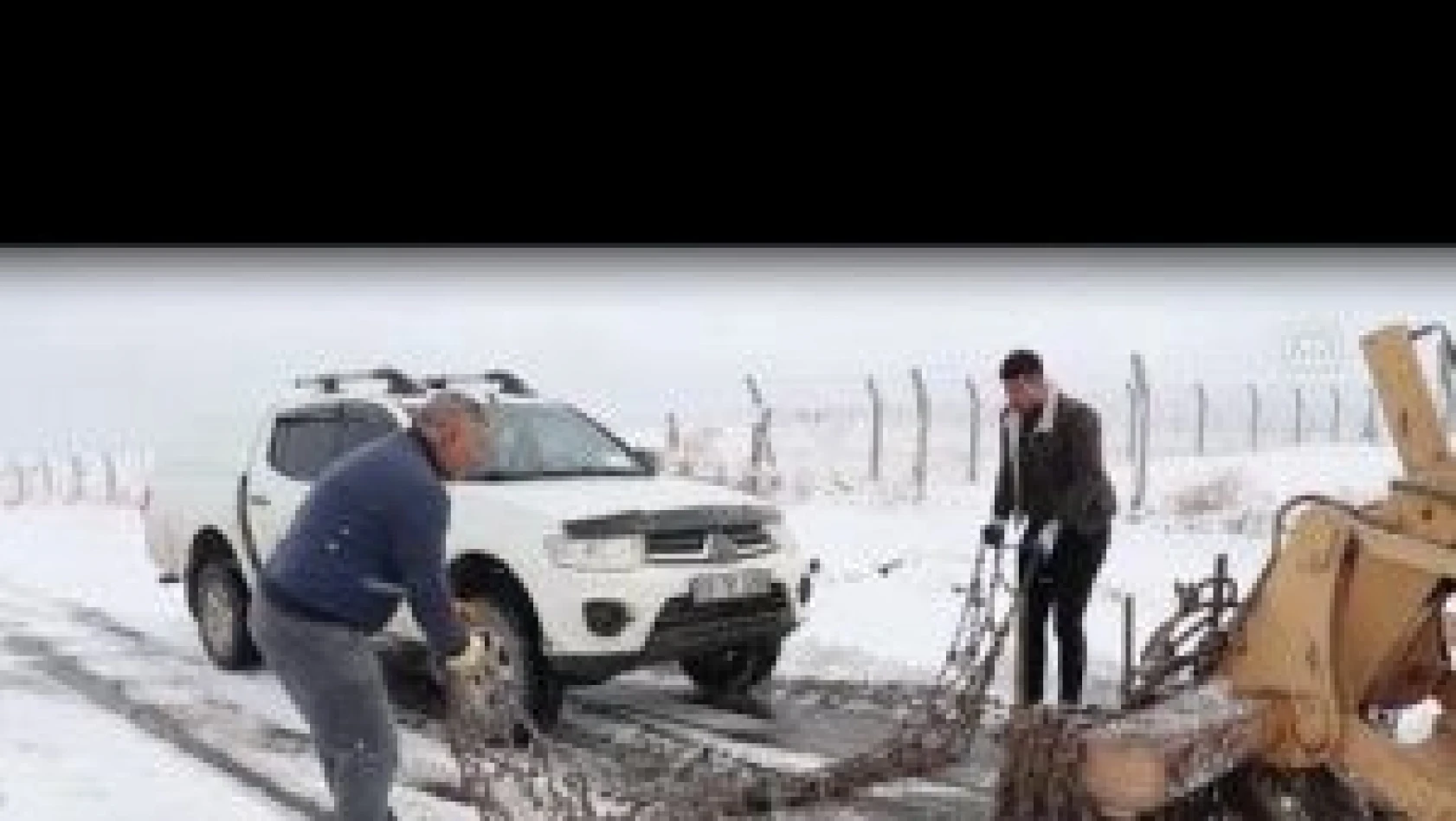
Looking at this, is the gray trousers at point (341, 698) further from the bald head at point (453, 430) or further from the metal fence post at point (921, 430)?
the metal fence post at point (921, 430)

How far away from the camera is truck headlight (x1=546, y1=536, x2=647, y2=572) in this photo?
7.97m

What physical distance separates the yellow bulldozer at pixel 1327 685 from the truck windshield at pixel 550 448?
429 centimetres

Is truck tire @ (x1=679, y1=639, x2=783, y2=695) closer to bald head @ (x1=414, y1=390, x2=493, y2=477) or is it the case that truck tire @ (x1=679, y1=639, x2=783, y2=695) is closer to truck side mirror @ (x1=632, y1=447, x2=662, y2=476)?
truck side mirror @ (x1=632, y1=447, x2=662, y2=476)

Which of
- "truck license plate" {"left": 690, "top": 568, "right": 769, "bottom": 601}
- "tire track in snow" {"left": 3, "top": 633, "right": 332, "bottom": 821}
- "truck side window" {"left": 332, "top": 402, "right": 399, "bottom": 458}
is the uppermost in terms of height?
"truck side window" {"left": 332, "top": 402, "right": 399, "bottom": 458}

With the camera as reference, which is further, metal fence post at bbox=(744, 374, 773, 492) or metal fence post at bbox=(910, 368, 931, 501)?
metal fence post at bbox=(910, 368, 931, 501)

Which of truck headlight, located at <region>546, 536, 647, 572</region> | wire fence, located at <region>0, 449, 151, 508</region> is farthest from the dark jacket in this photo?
wire fence, located at <region>0, 449, 151, 508</region>

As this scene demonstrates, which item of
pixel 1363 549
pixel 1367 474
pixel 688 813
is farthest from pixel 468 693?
pixel 1367 474

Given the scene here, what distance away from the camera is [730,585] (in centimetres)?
830

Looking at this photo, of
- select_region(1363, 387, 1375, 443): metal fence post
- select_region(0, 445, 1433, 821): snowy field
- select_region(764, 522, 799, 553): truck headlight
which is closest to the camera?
select_region(0, 445, 1433, 821): snowy field

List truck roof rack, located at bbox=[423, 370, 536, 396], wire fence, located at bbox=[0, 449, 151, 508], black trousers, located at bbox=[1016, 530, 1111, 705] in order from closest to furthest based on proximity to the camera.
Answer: black trousers, located at bbox=[1016, 530, 1111, 705], truck roof rack, located at bbox=[423, 370, 536, 396], wire fence, located at bbox=[0, 449, 151, 508]

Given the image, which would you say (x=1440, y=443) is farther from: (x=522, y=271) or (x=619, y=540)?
(x=522, y=271)

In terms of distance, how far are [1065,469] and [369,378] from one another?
370 centimetres

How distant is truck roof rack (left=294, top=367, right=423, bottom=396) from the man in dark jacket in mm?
3147

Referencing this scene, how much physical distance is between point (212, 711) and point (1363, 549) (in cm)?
556
